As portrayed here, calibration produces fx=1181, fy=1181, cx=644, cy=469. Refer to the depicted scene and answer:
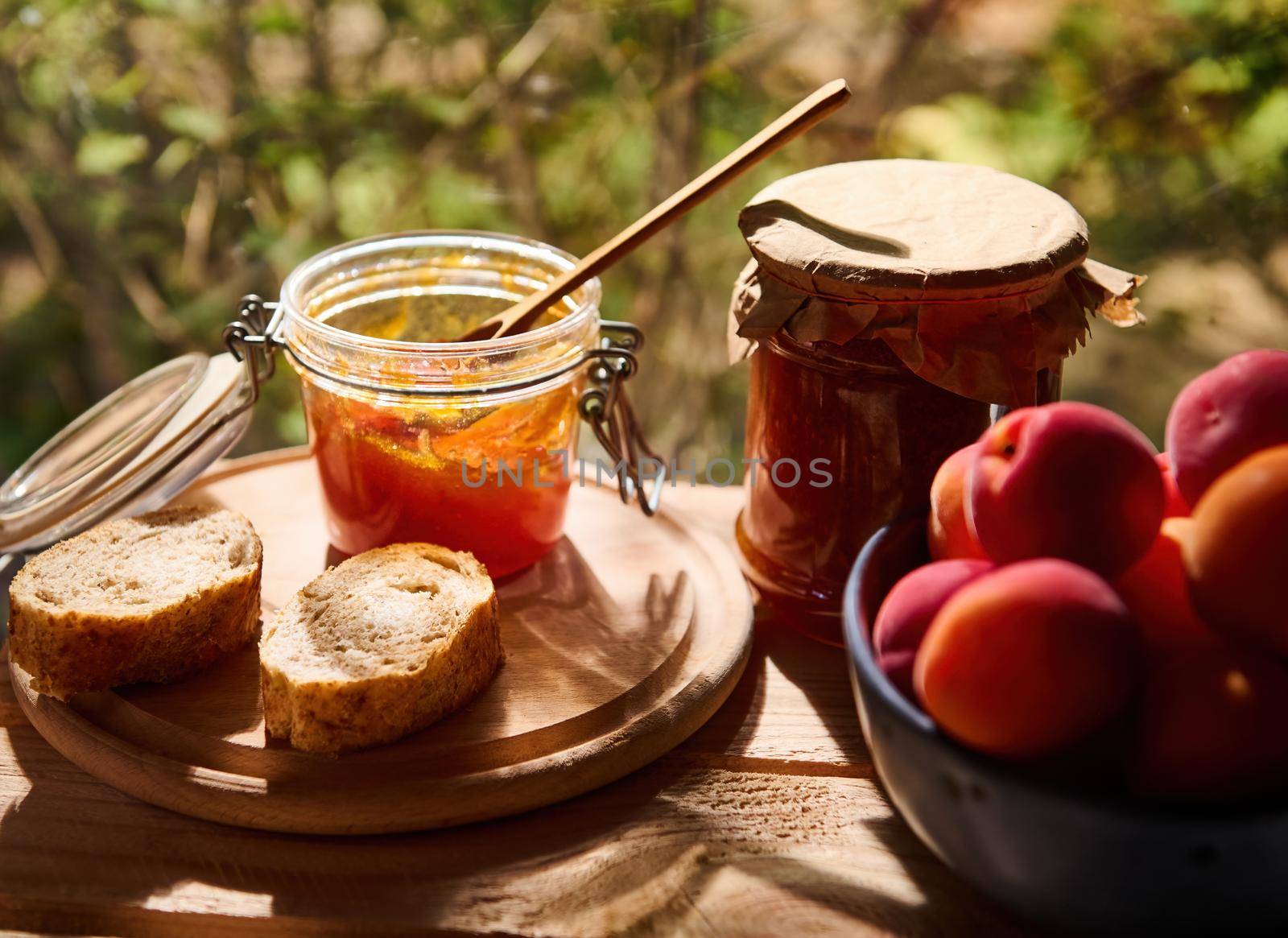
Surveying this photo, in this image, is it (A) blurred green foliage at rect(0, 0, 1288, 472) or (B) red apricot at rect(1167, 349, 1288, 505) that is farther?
(A) blurred green foliage at rect(0, 0, 1288, 472)

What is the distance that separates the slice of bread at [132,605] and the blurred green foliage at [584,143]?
1195 millimetres

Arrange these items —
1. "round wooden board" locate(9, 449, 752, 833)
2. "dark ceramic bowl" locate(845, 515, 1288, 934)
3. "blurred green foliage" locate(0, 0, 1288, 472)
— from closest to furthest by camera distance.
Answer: "dark ceramic bowl" locate(845, 515, 1288, 934)
"round wooden board" locate(9, 449, 752, 833)
"blurred green foliage" locate(0, 0, 1288, 472)

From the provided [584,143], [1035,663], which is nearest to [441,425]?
[1035,663]

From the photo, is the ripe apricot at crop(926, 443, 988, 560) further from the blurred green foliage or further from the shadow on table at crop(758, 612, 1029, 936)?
the blurred green foliage

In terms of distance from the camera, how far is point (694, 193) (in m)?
1.13

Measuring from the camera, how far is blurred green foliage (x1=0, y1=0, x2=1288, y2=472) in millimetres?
1989

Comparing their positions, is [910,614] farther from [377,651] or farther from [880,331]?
[377,651]

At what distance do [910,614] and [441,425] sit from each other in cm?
53

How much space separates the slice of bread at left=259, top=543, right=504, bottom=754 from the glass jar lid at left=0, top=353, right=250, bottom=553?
0.77 feet

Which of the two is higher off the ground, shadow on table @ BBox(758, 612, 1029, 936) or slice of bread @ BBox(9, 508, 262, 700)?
slice of bread @ BBox(9, 508, 262, 700)

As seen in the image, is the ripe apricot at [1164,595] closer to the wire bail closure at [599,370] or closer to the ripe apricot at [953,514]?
the ripe apricot at [953,514]

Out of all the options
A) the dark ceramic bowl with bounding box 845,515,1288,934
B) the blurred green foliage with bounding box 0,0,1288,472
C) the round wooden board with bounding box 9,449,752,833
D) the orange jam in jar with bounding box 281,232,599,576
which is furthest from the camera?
the blurred green foliage with bounding box 0,0,1288,472

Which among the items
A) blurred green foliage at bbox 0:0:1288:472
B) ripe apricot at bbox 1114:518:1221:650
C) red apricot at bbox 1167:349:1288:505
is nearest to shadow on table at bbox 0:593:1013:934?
ripe apricot at bbox 1114:518:1221:650

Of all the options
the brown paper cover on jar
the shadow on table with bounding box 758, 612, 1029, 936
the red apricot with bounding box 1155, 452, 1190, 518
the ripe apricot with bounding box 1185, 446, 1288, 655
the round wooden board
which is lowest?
the shadow on table with bounding box 758, 612, 1029, 936
